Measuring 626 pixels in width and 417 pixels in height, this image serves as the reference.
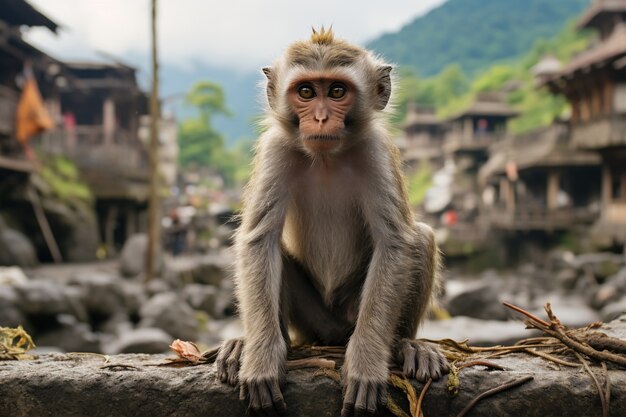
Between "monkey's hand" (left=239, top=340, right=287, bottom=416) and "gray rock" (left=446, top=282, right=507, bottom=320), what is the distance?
1249 cm

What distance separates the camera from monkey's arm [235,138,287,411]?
316cm

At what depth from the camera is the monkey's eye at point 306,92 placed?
3.65 meters

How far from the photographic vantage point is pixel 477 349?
373 centimetres

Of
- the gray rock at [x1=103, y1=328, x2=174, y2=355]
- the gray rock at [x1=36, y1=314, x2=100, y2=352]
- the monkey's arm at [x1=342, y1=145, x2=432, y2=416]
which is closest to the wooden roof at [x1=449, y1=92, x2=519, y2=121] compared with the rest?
the gray rock at [x1=36, y1=314, x2=100, y2=352]

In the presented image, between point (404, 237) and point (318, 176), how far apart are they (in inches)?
25.6

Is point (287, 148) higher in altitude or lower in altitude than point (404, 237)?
higher

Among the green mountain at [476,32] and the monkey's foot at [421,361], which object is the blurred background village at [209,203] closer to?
the monkey's foot at [421,361]

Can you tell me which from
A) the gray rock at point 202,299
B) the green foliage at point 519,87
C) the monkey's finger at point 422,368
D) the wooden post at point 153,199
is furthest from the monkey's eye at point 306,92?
the green foliage at point 519,87

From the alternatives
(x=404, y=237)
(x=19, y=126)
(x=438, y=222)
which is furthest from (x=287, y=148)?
(x=438, y=222)

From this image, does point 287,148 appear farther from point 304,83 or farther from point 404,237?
point 404,237

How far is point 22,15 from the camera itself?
2200 cm

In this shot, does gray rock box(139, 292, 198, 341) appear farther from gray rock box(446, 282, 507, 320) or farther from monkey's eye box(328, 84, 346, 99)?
monkey's eye box(328, 84, 346, 99)

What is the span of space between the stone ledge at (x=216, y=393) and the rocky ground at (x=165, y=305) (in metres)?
1.30

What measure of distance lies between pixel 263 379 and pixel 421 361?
0.80 m
